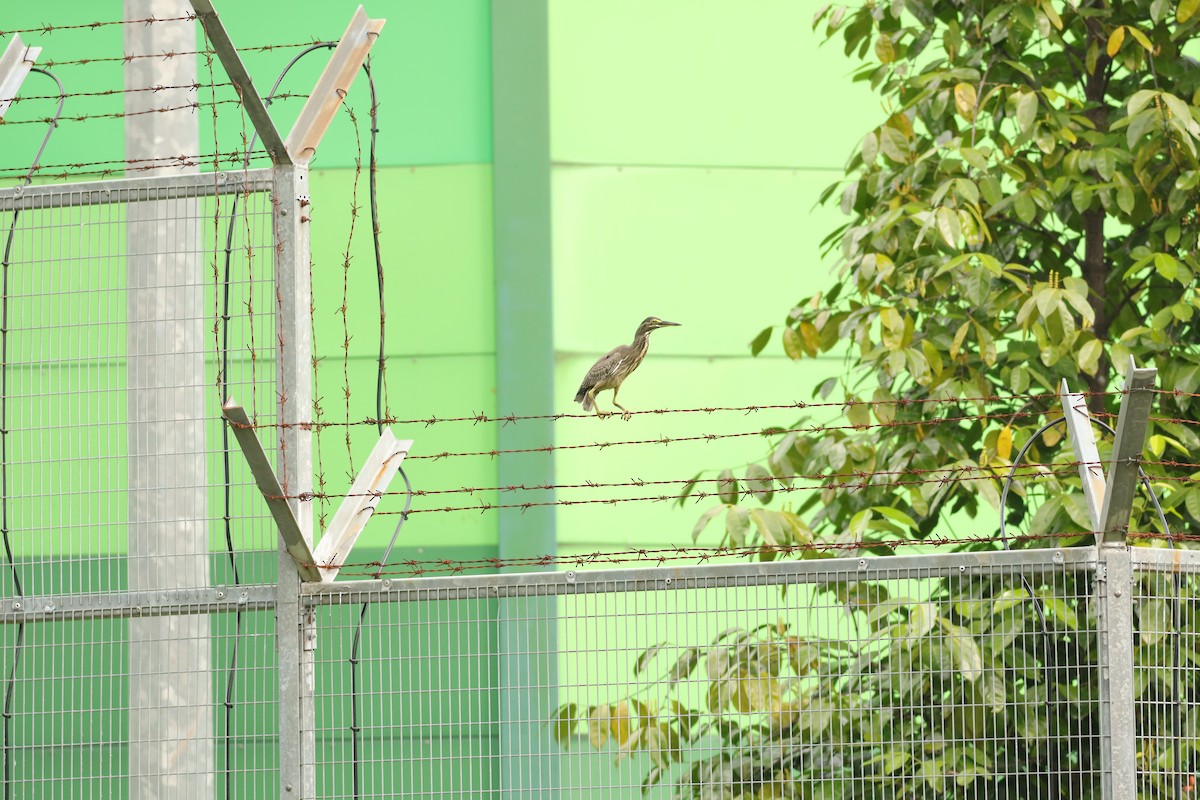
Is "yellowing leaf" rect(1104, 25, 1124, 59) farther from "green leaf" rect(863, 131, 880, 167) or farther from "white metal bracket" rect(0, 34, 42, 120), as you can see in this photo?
"white metal bracket" rect(0, 34, 42, 120)

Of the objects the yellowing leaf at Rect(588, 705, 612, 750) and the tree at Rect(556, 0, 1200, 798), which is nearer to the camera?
the yellowing leaf at Rect(588, 705, 612, 750)

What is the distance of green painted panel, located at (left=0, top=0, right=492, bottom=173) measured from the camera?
6816mm

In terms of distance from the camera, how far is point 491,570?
263 inches

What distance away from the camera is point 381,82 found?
22.6 feet

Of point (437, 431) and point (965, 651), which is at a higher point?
point (437, 431)

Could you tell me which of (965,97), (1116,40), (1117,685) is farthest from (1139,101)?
(1117,685)

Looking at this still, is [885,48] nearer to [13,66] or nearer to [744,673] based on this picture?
[744,673]

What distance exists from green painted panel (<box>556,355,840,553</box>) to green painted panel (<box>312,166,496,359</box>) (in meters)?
0.54

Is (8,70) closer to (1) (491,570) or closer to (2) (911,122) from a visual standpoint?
(2) (911,122)

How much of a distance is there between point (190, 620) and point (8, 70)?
1498mm

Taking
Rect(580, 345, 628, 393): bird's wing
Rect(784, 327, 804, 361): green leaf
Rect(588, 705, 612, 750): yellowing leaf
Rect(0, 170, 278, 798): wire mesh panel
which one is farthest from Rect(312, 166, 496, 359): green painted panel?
Rect(588, 705, 612, 750): yellowing leaf

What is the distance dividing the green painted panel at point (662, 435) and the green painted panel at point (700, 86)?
1009 mm

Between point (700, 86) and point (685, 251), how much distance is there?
0.81 m

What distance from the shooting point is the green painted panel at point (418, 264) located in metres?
6.78
